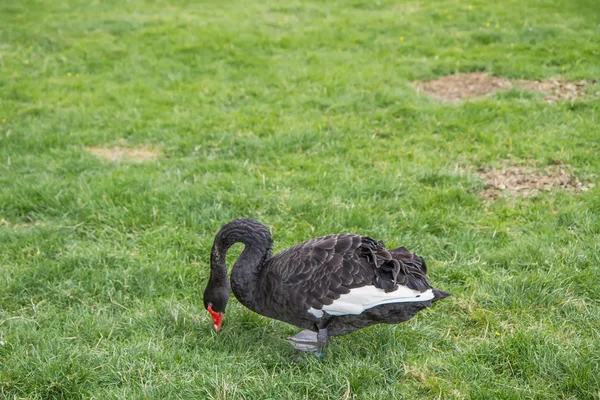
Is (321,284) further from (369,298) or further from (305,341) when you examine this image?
(305,341)

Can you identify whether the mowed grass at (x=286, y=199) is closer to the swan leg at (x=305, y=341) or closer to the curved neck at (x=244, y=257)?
the swan leg at (x=305, y=341)

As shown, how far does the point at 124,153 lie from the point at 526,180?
4282 millimetres

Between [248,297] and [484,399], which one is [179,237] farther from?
[484,399]

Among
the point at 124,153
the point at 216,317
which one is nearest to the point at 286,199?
the point at 216,317

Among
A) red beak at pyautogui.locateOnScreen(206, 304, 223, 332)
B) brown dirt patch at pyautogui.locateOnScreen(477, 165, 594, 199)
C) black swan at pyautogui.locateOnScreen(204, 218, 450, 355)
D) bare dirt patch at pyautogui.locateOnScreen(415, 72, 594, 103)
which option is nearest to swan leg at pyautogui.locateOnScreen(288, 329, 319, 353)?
black swan at pyautogui.locateOnScreen(204, 218, 450, 355)

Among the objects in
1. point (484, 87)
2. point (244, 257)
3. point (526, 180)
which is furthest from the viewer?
point (484, 87)

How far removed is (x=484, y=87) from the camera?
28.1 ft

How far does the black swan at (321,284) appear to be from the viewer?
3.78 metres

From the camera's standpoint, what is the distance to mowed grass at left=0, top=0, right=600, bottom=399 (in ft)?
12.3

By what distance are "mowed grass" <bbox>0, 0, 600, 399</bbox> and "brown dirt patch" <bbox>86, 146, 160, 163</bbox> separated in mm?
109

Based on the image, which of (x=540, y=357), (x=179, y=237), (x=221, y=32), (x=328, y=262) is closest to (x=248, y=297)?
(x=328, y=262)

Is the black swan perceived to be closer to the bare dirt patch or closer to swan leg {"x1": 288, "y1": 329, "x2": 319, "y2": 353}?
swan leg {"x1": 288, "y1": 329, "x2": 319, "y2": 353}

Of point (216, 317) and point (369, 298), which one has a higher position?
point (369, 298)

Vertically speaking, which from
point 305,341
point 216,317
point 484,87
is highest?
point 484,87
